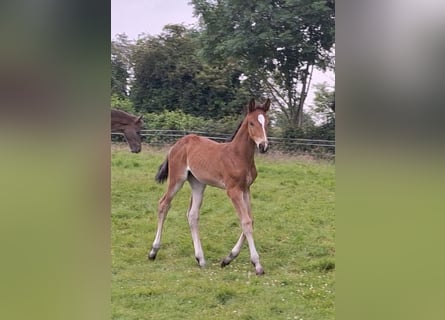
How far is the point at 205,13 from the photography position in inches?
68.4

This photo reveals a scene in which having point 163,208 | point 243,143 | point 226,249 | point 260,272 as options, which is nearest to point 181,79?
point 243,143

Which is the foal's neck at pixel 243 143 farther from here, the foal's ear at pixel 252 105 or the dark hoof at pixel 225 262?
the dark hoof at pixel 225 262

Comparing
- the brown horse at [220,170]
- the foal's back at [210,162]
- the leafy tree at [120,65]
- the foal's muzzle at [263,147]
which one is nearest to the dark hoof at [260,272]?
the brown horse at [220,170]

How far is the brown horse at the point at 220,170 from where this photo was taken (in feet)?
5.99

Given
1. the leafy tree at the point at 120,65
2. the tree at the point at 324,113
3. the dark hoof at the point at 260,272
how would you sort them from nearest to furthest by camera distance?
1. the tree at the point at 324,113
2. the leafy tree at the point at 120,65
3. the dark hoof at the point at 260,272

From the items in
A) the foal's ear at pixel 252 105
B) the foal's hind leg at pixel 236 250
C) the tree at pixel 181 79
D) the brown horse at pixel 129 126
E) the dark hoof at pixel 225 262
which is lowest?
the dark hoof at pixel 225 262

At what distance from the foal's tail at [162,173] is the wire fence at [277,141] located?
0.08 metres

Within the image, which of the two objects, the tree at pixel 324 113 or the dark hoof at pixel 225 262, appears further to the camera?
the dark hoof at pixel 225 262

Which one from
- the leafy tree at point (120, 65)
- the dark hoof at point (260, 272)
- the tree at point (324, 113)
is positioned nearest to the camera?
the tree at point (324, 113)

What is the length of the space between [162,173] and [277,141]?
454 millimetres

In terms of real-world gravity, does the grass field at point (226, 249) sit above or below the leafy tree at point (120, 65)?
below
